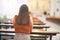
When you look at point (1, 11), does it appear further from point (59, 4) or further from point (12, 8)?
point (59, 4)

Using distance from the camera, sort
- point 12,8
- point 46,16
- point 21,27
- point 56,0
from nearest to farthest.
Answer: point 21,27
point 12,8
point 56,0
point 46,16

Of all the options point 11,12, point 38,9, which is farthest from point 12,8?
point 38,9

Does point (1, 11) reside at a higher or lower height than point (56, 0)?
lower

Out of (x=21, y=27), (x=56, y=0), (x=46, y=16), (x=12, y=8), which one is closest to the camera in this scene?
(x=21, y=27)

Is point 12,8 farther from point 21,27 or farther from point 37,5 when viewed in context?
point 37,5

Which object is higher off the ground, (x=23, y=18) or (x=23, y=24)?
(x=23, y=18)

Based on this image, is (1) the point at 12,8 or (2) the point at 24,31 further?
(1) the point at 12,8

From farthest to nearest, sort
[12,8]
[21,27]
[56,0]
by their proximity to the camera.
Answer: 1. [56,0]
2. [12,8]
3. [21,27]

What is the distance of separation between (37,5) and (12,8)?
6.88 metres

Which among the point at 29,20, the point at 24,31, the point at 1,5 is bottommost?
the point at 24,31

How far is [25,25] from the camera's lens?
3348 mm

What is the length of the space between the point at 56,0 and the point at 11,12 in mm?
5798

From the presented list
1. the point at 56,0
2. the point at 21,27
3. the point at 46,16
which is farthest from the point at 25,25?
the point at 46,16

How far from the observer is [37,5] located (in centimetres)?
1362
